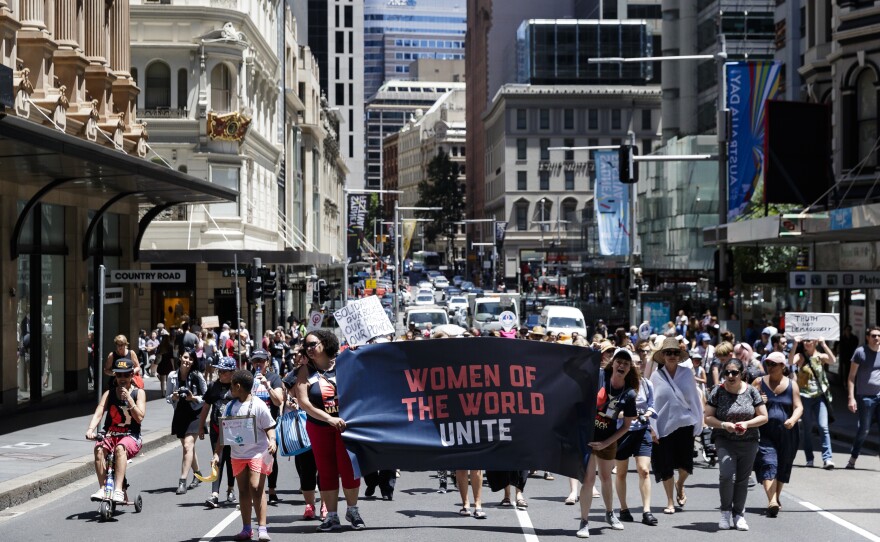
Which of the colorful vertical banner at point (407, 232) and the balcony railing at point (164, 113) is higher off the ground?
the balcony railing at point (164, 113)

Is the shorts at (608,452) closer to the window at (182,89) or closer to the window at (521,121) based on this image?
the window at (182,89)

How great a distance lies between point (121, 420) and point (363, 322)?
14.2 feet

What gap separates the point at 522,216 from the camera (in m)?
130

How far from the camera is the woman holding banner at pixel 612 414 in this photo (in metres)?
12.2

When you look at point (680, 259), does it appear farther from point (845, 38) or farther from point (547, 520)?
point (547, 520)

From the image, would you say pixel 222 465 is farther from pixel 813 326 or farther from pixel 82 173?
pixel 82 173

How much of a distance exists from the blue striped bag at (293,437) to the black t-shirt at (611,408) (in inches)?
107

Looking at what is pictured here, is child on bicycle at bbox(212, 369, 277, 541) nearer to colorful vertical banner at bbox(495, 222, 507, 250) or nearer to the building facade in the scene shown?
the building facade

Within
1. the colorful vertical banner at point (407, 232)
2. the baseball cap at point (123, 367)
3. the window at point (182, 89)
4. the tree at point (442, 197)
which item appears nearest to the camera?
the baseball cap at point (123, 367)

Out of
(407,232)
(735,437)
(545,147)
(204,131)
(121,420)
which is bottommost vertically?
(735,437)

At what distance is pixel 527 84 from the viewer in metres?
127

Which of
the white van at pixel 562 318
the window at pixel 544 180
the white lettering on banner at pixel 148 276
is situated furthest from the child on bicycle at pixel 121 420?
A: the window at pixel 544 180

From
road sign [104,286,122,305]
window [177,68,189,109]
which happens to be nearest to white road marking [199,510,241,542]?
road sign [104,286,122,305]

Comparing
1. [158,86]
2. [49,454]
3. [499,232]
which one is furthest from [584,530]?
[499,232]
